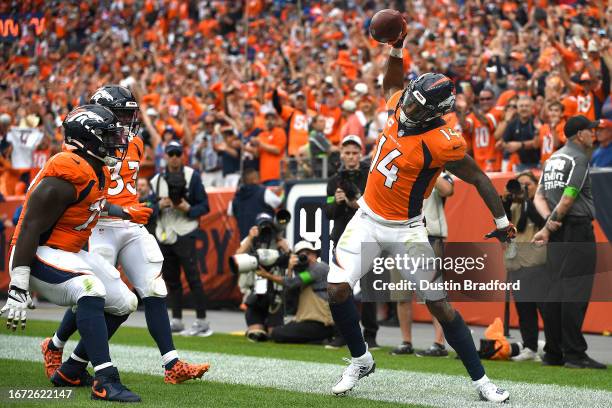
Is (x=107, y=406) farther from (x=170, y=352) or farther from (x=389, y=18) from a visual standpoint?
(x=389, y=18)

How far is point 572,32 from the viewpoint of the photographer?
15.0 meters

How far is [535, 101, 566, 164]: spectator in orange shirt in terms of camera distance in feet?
37.7

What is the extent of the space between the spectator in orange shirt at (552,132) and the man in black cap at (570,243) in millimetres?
2925

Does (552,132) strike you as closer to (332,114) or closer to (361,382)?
(332,114)

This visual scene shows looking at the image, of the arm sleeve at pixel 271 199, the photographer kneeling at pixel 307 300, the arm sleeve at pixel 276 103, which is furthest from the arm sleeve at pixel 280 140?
the photographer kneeling at pixel 307 300

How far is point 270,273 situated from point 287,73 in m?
10.1

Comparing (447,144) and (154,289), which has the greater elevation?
(447,144)

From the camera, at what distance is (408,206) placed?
677cm

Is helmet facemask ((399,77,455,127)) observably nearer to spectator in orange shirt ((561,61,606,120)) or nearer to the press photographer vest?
the press photographer vest

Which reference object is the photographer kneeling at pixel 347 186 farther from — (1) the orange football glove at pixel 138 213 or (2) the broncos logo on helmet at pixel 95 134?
(2) the broncos logo on helmet at pixel 95 134

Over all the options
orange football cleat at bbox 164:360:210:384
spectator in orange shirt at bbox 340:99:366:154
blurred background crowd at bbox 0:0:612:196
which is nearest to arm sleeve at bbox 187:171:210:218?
blurred background crowd at bbox 0:0:612:196

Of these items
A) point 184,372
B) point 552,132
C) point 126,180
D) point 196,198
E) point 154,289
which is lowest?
point 184,372

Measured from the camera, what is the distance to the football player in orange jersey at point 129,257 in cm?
707

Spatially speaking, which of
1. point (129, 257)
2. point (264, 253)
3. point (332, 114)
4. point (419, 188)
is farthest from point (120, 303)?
point (332, 114)
